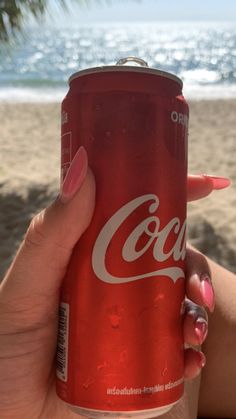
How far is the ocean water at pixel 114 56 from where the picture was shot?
45.1 feet

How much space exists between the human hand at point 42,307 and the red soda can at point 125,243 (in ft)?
0.08

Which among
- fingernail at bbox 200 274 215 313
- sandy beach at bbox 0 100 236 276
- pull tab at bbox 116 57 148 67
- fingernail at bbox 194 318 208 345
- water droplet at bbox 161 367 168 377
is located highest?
pull tab at bbox 116 57 148 67

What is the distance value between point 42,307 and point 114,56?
2164 centimetres

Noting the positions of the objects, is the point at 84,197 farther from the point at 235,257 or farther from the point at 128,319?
the point at 235,257

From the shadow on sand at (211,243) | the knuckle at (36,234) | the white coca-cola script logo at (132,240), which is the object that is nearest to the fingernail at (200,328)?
the white coca-cola script logo at (132,240)

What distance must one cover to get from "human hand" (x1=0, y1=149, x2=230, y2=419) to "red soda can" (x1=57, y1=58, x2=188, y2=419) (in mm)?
25

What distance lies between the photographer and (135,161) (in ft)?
2.89

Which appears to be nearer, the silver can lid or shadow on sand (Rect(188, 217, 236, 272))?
the silver can lid

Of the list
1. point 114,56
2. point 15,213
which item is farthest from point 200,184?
point 114,56

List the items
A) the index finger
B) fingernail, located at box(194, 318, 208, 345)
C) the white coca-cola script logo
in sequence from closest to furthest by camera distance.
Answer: the white coca-cola script logo → fingernail, located at box(194, 318, 208, 345) → the index finger

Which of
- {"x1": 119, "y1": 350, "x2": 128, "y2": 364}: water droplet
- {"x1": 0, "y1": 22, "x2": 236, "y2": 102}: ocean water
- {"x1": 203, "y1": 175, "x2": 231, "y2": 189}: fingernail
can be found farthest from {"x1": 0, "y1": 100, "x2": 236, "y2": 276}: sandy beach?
{"x1": 119, "y1": 350, "x2": 128, "y2": 364}: water droplet

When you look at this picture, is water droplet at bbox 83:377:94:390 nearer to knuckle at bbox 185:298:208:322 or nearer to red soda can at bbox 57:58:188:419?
red soda can at bbox 57:58:188:419

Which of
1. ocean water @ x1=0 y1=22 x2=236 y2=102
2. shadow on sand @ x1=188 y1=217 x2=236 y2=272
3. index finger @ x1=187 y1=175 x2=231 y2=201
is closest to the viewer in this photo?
index finger @ x1=187 y1=175 x2=231 y2=201

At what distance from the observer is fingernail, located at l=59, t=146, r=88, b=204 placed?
0.88 meters
